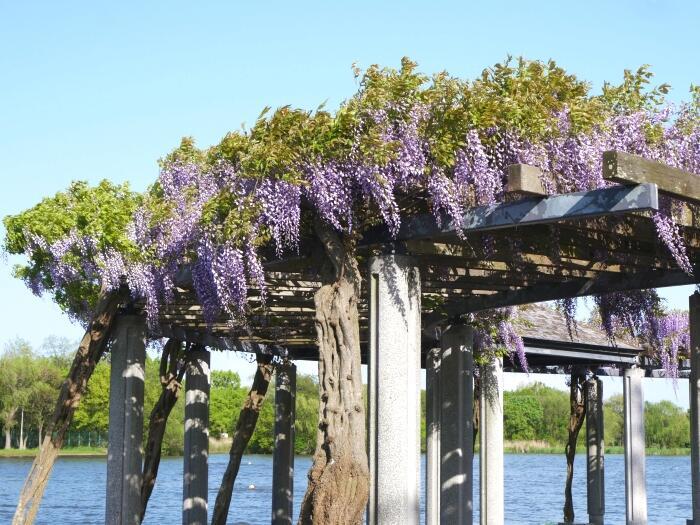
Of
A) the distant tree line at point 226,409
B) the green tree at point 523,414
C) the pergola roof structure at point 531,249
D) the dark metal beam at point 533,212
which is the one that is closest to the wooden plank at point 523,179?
the pergola roof structure at point 531,249

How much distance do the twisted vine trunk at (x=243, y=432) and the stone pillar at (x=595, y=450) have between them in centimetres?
674

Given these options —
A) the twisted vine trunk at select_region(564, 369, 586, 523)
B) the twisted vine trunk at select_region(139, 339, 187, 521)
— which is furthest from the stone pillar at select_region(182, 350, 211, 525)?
the twisted vine trunk at select_region(564, 369, 586, 523)

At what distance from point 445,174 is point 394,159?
1.22ft

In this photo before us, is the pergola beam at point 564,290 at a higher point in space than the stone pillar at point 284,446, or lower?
higher

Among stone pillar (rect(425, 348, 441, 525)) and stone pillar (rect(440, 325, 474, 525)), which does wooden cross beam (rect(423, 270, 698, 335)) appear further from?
stone pillar (rect(425, 348, 441, 525))

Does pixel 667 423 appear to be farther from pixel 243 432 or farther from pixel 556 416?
pixel 243 432

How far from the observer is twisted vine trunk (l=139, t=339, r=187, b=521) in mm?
13938

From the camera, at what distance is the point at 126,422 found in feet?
37.2

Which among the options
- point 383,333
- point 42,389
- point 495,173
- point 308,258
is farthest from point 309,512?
point 42,389

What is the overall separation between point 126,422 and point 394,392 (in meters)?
4.51

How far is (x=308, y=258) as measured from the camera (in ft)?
28.5

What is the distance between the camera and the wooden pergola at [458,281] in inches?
270

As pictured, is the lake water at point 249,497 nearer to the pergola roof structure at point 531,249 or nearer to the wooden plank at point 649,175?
the pergola roof structure at point 531,249

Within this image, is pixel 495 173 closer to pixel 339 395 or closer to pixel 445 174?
pixel 445 174
